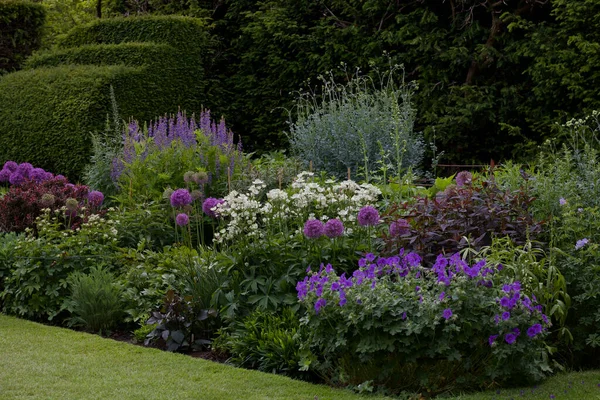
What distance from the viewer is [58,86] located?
32.8ft

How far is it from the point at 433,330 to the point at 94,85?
698cm

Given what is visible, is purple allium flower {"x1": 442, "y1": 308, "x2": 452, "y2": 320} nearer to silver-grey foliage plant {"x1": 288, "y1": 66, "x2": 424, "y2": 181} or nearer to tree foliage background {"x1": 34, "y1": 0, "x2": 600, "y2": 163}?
silver-grey foliage plant {"x1": 288, "y1": 66, "x2": 424, "y2": 181}

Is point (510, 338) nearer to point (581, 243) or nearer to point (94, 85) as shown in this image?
point (581, 243)

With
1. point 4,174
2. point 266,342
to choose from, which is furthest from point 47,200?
point 266,342

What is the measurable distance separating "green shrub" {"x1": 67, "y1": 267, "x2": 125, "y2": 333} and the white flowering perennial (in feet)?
2.82

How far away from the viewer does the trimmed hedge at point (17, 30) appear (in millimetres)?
13023

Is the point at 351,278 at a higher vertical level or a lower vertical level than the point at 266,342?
higher

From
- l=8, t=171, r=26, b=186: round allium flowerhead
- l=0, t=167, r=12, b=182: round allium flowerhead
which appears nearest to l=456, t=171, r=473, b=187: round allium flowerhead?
l=8, t=171, r=26, b=186: round allium flowerhead

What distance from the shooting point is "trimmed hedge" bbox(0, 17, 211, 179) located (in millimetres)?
9609

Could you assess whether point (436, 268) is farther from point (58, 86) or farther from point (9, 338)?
point (58, 86)

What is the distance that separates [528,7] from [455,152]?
1.90 m

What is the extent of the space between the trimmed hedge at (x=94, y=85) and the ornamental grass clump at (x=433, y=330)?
6169 mm

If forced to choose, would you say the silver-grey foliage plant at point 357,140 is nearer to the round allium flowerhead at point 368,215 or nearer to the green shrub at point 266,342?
the round allium flowerhead at point 368,215

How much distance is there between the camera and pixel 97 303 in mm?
5328
